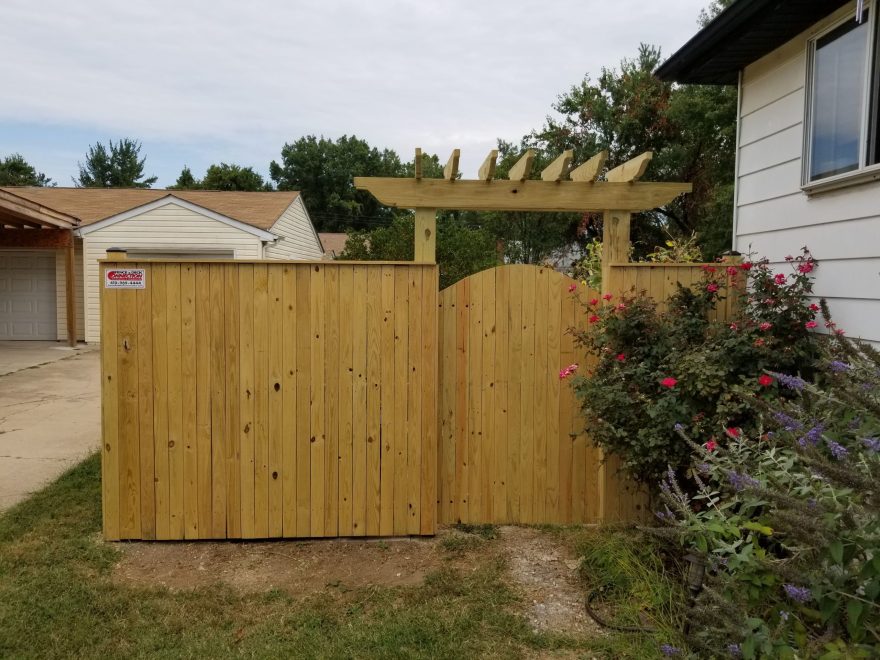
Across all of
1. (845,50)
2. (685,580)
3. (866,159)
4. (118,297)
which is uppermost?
(845,50)

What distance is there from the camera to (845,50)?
354 centimetres

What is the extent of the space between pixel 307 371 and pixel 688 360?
223 cm

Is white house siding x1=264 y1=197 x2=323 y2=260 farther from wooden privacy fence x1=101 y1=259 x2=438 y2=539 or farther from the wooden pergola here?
the wooden pergola

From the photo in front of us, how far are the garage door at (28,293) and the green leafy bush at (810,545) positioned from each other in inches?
606

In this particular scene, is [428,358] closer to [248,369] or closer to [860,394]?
[248,369]

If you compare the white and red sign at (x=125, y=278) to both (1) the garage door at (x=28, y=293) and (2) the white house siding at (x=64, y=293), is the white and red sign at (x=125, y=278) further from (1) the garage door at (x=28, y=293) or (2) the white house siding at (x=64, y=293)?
(1) the garage door at (x=28, y=293)

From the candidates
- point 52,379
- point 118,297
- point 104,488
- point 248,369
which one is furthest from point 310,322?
point 52,379

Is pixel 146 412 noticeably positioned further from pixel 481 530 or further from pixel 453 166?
pixel 453 166

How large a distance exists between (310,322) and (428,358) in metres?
0.76

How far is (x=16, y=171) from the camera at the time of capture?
3644 cm

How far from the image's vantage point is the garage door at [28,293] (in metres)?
14.4

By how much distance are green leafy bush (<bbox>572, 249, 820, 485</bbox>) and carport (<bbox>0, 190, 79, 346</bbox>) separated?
1276 cm

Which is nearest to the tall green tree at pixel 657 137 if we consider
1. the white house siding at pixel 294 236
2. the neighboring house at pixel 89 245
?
the white house siding at pixel 294 236

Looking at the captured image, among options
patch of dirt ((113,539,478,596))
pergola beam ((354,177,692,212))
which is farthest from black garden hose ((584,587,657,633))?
pergola beam ((354,177,692,212))
